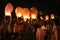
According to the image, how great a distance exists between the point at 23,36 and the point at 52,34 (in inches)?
37.8

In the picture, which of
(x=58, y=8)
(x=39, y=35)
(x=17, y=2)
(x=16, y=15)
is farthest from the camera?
(x=58, y=8)

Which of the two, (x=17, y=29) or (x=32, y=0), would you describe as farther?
(x=32, y=0)

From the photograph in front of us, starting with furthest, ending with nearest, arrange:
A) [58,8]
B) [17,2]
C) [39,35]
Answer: [58,8], [17,2], [39,35]

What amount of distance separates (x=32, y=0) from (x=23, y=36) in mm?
1900

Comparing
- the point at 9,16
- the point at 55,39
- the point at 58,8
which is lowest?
the point at 55,39

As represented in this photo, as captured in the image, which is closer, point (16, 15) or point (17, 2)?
point (16, 15)

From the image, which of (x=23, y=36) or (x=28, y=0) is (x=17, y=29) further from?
(x=28, y=0)

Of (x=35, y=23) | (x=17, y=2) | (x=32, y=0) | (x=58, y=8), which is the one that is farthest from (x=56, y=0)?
(x=35, y=23)

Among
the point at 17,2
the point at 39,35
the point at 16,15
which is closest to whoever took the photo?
the point at 39,35

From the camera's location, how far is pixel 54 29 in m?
3.78

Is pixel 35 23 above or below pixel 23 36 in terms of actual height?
above

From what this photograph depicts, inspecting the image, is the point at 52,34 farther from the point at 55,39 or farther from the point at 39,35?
the point at 39,35

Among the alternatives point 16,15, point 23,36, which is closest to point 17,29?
point 23,36

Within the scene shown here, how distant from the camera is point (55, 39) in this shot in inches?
146
